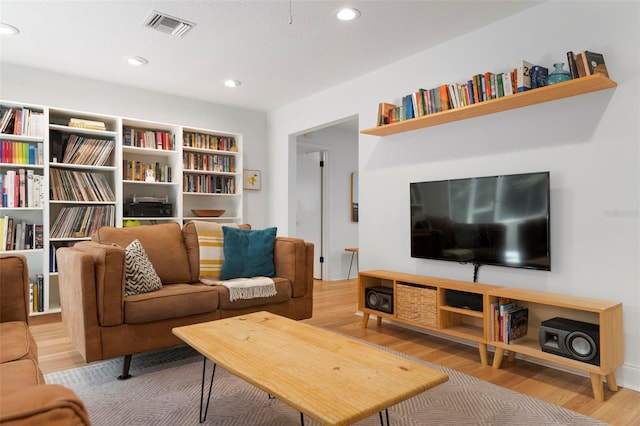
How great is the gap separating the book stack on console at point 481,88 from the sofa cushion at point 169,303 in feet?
6.61

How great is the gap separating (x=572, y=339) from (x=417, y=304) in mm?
1057

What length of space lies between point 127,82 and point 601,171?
14.2 feet

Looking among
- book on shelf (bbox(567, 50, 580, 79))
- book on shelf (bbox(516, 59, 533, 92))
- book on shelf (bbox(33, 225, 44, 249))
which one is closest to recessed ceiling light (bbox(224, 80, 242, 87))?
book on shelf (bbox(33, 225, 44, 249))

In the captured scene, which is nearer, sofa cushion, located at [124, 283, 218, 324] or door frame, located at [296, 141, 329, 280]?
sofa cushion, located at [124, 283, 218, 324]

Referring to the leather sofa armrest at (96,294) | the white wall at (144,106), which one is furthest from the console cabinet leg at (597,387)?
the white wall at (144,106)

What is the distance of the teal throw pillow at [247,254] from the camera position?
10.5 feet

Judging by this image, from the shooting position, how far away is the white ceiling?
2750 millimetres

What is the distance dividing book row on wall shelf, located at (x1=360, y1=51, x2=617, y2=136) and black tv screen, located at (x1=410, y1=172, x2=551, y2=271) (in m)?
0.49

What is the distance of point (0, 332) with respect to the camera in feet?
5.64

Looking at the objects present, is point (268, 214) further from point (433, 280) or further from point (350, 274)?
point (433, 280)

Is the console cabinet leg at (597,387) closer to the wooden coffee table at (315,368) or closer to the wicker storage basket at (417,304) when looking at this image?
the wicker storage basket at (417,304)

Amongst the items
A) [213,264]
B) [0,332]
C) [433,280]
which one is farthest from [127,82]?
[433,280]

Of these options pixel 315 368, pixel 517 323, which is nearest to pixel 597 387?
pixel 517 323

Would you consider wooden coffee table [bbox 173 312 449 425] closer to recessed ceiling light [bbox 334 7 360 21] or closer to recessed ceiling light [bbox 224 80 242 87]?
recessed ceiling light [bbox 334 7 360 21]
